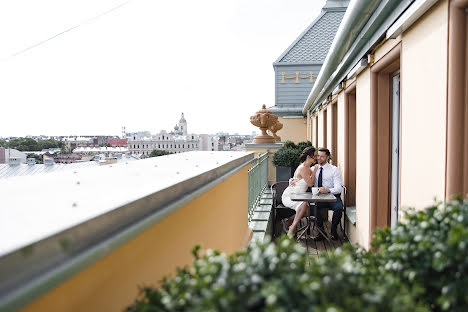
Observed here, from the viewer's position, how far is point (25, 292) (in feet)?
2.81

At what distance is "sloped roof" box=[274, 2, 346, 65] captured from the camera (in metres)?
18.3

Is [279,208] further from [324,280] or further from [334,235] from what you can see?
[324,280]

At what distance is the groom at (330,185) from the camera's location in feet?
21.2

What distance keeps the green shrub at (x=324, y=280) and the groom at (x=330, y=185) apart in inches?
202

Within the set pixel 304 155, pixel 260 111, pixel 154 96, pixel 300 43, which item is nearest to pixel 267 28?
pixel 300 43

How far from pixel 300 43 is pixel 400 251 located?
60.6ft

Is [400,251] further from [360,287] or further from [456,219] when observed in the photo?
[360,287]

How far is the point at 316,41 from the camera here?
18469 mm

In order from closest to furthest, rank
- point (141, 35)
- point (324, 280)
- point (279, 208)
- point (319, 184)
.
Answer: point (324, 280) → point (319, 184) → point (279, 208) → point (141, 35)

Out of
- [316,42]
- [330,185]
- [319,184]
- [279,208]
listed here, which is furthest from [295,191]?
[316,42]

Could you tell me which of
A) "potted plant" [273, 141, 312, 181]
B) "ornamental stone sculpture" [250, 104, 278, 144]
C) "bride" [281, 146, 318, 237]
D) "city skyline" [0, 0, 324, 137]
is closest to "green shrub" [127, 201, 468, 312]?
"bride" [281, 146, 318, 237]

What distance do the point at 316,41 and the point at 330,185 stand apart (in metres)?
13.3

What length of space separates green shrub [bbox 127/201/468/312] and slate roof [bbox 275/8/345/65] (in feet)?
58.1

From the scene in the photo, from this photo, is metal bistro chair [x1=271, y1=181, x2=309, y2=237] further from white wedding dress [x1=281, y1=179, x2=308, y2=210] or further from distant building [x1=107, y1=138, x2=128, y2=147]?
distant building [x1=107, y1=138, x2=128, y2=147]
